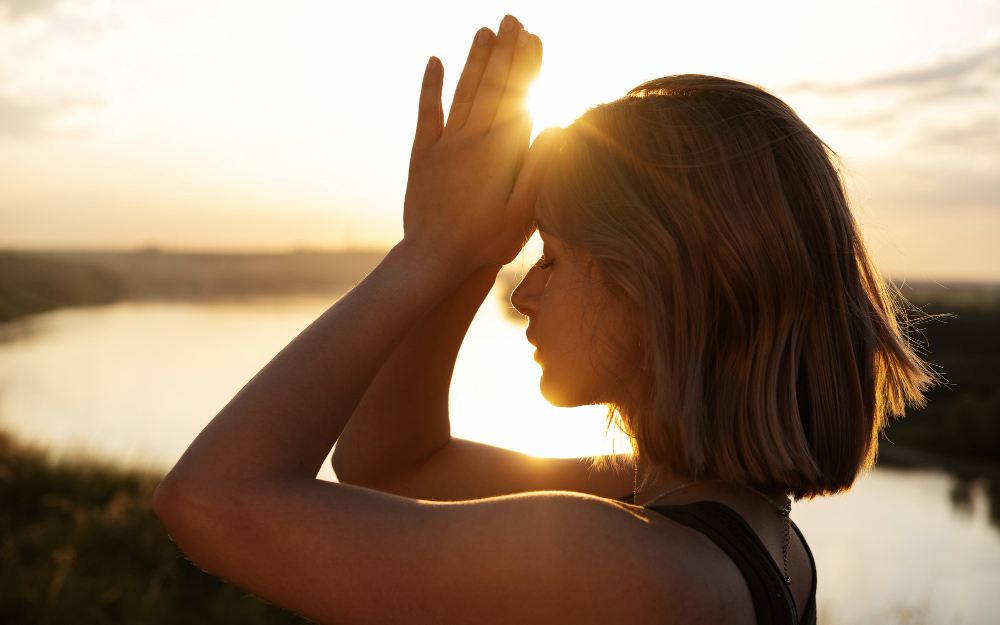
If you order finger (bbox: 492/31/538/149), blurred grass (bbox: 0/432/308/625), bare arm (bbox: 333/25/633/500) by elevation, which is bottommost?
blurred grass (bbox: 0/432/308/625)

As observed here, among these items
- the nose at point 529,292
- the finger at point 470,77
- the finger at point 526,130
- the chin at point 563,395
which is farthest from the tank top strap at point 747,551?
the finger at point 470,77

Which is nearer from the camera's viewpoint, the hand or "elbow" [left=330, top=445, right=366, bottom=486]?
the hand

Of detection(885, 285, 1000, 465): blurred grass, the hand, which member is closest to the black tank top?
the hand

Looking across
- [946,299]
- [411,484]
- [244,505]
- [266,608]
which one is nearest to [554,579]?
[244,505]

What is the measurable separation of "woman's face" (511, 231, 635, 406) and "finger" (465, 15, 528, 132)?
28 cm

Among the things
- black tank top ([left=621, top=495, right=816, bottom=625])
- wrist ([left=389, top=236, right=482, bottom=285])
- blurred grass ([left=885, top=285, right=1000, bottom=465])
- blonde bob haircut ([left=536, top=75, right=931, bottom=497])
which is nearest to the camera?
black tank top ([left=621, top=495, right=816, bottom=625])

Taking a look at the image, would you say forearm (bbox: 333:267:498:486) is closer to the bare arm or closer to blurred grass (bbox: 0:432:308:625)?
the bare arm

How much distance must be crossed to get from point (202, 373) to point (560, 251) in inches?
891

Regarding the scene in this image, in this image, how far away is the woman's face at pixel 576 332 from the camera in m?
1.42

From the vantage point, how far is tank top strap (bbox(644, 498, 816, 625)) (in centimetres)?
110

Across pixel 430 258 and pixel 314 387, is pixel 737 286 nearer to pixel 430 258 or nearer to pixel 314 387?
pixel 430 258

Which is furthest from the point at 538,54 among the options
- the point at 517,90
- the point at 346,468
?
the point at 346,468

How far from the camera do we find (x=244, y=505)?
1.05 meters

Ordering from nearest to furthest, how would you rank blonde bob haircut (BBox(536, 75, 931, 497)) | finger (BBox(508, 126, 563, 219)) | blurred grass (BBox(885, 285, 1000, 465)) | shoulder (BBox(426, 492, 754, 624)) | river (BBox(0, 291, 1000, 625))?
1. shoulder (BBox(426, 492, 754, 624))
2. blonde bob haircut (BBox(536, 75, 931, 497))
3. finger (BBox(508, 126, 563, 219))
4. river (BBox(0, 291, 1000, 625))
5. blurred grass (BBox(885, 285, 1000, 465))
